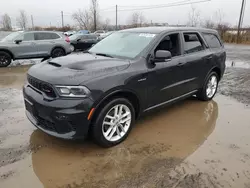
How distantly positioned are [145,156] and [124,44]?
81.9 inches

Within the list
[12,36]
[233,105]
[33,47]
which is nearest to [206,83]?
[233,105]

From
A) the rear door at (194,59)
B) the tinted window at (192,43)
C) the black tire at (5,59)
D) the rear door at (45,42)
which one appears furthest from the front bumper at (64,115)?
the rear door at (45,42)

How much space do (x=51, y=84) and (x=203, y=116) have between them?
3.14 meters

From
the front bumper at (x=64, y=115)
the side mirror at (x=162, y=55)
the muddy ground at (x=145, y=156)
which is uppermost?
the side mirror at (x=162, y=55)

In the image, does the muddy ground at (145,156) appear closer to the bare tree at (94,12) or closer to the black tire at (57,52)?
the black tire at (57,52)

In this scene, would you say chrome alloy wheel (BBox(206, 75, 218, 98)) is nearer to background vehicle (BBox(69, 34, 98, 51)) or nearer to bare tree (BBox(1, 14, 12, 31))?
background vehicle (BBox(69, 34, 98, 51))

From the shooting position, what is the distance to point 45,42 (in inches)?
444

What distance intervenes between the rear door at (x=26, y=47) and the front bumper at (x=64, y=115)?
841 cm

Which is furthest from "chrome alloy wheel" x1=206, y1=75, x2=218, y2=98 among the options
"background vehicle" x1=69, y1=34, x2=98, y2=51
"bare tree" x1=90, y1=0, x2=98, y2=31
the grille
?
"bare tree" x1=90, y1=0, x2=98, y2=31

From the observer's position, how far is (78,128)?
9.75 ft

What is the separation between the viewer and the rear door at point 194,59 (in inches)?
177

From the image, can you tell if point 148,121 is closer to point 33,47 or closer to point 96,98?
point 96,98

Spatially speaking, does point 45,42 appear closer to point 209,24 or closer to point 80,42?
point 80,42

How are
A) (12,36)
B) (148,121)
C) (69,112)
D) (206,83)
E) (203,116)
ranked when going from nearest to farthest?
1. (69,112)
2. (148,121)
3. (203,116)
4. (206,83)
5. (12,36)
